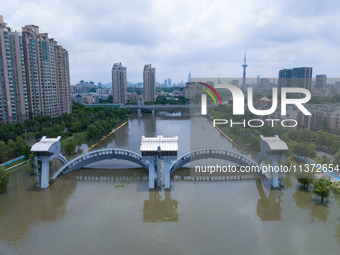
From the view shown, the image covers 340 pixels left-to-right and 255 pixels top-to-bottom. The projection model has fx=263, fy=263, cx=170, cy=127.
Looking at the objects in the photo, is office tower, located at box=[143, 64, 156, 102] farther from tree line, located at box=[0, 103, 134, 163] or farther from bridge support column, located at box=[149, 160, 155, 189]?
bridge support column, located at box=[149, 160, 155, 189]

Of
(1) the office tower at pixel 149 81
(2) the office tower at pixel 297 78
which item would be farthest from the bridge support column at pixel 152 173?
(1) the office tower at pixel 149 81

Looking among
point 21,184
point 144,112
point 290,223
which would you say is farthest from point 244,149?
point 144,112

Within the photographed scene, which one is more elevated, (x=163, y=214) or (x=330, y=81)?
(x=330, y=81)

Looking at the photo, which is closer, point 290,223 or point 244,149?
point 290,223

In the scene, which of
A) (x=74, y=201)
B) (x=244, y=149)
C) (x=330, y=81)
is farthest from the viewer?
(x=330, y=81)

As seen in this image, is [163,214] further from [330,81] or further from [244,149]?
→ [330,81]

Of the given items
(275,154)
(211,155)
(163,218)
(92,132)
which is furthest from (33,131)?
(275,154)

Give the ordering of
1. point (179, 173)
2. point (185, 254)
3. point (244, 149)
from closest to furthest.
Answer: point (185, 254) → point (179, 173) → point (244, 149)

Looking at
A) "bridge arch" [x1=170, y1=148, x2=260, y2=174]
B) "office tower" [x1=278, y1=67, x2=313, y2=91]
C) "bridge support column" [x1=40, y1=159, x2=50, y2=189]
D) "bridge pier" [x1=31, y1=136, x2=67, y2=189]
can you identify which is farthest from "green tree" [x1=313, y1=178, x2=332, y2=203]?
"office tower" [x1=278, y1=67, x2=313, y2=91]
